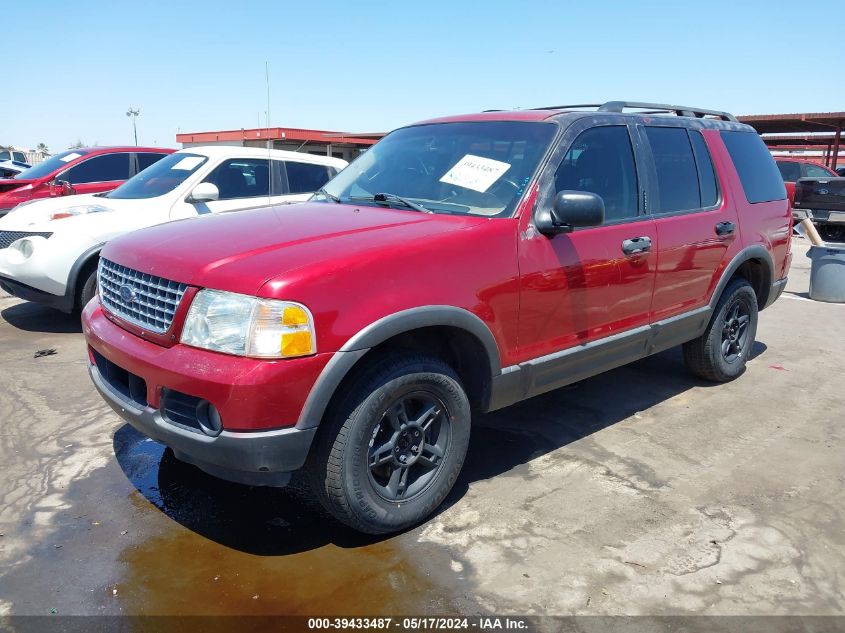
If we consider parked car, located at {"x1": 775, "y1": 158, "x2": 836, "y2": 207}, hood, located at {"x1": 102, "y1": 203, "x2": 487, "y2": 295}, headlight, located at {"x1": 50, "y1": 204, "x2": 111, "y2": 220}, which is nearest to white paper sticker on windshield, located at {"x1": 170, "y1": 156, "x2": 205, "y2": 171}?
headlight, located at {"x1": 50, "y1": 204, "x2": 111, "y2": 220}

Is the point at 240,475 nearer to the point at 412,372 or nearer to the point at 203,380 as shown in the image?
the point at 203,380

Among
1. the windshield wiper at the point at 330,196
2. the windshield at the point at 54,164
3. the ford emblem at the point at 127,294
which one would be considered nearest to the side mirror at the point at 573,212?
the windshield wiper at the point at 330,196

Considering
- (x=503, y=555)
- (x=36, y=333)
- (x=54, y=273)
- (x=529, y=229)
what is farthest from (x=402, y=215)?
(x=36, y=333)

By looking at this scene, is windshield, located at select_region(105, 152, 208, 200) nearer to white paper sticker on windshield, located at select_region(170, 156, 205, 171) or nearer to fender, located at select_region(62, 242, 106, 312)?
white paper sticker on windshield, located at select_region(170, 156, 205, 171)

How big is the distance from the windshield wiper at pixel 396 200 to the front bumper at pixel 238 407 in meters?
1.22

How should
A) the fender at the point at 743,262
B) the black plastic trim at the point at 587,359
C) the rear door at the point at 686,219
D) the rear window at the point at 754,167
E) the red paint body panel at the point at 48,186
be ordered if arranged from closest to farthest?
the black plastic trim at the point at 587,359
the rear door at the point at 686,219
the fender at the point at 743,262
the rear window at the point at 754,167
the red paint body panel at the point at 48,186

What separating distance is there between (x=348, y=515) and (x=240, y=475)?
503 millimetres

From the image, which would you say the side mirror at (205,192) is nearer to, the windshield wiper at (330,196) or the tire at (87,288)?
the tire at (87,288)

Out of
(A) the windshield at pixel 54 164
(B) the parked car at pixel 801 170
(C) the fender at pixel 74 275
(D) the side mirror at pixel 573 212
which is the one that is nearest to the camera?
(D) the side mirror at pixel 573 212

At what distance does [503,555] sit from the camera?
3053 mm

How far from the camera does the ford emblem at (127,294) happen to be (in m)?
3.15

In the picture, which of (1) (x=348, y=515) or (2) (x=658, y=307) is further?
(2) (x=658, y=307)

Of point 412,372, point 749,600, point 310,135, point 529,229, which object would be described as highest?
point 310,135

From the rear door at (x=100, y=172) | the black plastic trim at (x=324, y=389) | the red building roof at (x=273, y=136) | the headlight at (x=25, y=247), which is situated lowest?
the black plastic trim at (x=324, y=389)
